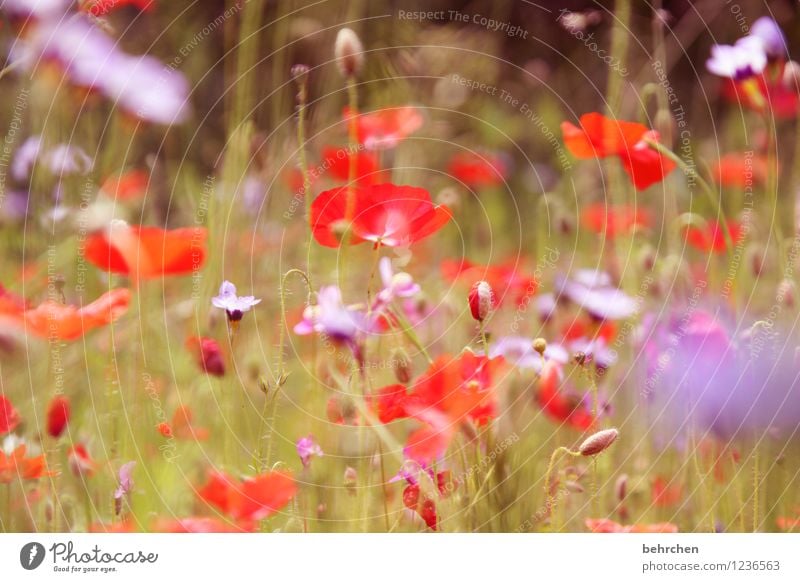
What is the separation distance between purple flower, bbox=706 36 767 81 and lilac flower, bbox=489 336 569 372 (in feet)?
0.77

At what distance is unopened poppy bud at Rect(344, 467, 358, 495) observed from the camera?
537 mm

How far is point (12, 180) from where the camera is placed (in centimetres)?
61

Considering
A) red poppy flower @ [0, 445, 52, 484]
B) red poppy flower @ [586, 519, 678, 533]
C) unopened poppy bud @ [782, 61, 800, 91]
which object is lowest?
red poppy flower @ [586, 519, 678, 533]

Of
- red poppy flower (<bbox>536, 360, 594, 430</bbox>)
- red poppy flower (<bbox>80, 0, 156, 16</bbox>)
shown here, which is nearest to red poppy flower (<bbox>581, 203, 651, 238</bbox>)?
red poppy flower (<bbox>536, 360, 594, 430</bbox>)

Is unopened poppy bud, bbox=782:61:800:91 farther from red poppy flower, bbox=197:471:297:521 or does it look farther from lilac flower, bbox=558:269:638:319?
red poppy flower, bbox=197:471:297:521

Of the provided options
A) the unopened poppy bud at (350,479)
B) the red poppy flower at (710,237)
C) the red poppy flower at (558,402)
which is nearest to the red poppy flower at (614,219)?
the red poppy flower at (710,237)

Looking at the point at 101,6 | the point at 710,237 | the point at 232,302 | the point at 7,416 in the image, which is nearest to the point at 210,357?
the point at 232,302

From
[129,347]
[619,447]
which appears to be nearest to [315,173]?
[129,347]

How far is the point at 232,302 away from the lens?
55 cm

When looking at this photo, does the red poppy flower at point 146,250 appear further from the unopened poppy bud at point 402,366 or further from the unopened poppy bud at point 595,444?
the unopened poppy bud at point 595,444

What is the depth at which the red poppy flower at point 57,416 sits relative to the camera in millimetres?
569
